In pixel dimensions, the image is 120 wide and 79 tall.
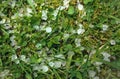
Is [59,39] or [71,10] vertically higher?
[71,10]

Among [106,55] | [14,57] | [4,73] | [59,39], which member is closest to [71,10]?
[59,39]

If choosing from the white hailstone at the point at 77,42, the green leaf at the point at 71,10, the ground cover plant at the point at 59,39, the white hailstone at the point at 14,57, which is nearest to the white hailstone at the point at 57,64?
the ground cover plant at the point at 59,39

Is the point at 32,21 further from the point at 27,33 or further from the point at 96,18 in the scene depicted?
the point at 96,18

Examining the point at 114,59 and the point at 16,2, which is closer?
the point at 114,59

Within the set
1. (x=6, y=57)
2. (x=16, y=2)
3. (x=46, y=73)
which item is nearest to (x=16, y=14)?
(x=16, y=2)

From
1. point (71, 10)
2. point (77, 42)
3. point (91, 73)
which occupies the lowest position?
point (91, 73)

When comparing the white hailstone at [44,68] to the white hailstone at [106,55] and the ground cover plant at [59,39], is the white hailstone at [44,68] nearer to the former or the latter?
the ground cover plant at [59,39]

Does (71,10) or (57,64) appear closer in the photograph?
(57,64)

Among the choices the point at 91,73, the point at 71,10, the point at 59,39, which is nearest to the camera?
the point at 91,73

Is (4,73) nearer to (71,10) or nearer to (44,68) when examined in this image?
(44,68)
